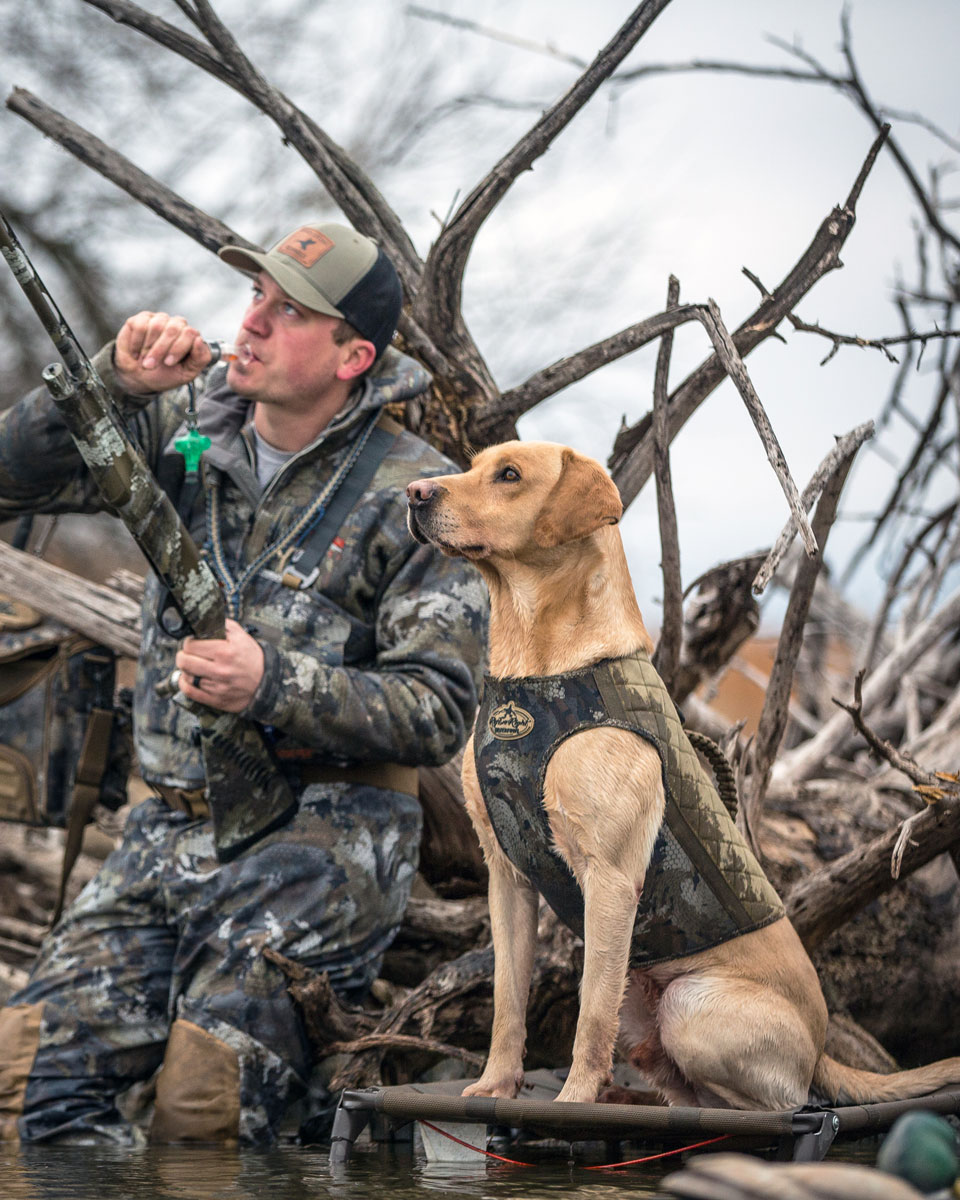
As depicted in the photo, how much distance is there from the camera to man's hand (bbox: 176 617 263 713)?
371 cm

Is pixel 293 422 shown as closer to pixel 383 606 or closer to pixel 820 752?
pixel 383 606

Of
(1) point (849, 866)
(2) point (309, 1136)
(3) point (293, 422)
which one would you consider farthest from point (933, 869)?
(3) point (293, 422)

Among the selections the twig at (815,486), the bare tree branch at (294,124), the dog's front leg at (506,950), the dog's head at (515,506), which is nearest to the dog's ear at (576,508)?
the dog's head at (515,506)

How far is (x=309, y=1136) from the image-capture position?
396cm

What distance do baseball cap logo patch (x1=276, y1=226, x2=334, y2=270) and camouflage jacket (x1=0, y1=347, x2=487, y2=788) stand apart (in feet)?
1.49

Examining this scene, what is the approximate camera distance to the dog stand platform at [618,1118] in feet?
8.63

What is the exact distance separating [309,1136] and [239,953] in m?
0.62

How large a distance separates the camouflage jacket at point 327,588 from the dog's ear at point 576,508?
1137 millimetres

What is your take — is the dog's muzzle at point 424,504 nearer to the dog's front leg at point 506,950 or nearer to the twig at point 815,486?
the dog's front leg at point 506,950

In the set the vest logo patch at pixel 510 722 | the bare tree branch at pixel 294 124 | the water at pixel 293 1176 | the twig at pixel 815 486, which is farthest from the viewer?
the bare tree branch at pixel 294 124

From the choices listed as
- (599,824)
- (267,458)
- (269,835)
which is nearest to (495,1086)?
(599,824)

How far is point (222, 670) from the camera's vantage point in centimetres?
371

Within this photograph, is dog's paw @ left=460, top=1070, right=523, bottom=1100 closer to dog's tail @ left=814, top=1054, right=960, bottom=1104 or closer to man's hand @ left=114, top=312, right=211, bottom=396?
dog's tail @ left=814, top=1054, right=960, bottom=1104

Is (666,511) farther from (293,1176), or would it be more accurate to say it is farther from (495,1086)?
(293,1176)
